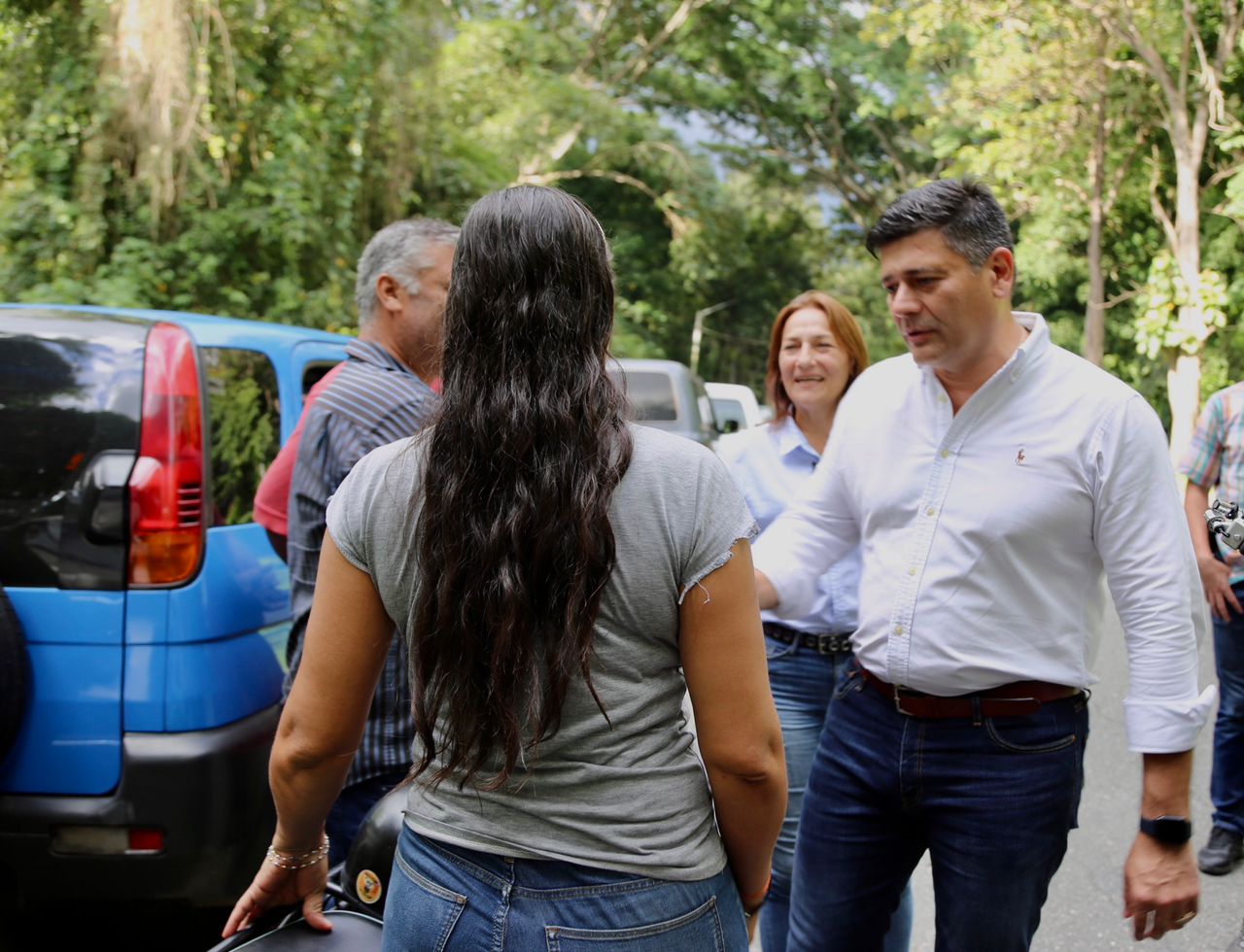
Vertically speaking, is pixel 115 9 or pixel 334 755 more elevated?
pixel 115 9

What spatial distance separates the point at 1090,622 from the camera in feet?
7.66

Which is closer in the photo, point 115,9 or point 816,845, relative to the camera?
point 816,845

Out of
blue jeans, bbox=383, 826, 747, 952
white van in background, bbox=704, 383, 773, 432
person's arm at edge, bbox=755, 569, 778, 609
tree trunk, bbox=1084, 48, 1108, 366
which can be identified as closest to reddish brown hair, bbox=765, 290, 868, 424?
person's arm at edge, bbox=755, 569, 778, 609

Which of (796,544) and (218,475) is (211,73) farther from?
(796,544)

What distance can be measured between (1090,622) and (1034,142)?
60.0 ft

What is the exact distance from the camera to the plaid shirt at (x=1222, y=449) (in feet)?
14.5

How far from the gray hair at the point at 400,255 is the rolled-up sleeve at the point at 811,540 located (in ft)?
Result: 3.44

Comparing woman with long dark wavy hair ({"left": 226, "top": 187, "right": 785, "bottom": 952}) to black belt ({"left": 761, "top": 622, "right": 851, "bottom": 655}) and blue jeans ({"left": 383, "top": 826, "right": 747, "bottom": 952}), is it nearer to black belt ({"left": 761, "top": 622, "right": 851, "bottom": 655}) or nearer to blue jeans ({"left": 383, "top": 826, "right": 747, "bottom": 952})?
blue jeans ({"left": 383, "top": 826, "right": 747, "bottom": 952})

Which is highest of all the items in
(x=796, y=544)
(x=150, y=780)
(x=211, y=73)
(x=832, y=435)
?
(x=211, y=73)

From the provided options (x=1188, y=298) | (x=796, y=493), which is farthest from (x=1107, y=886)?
(x=1188, y=298)

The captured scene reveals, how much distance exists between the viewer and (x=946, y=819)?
2.29m

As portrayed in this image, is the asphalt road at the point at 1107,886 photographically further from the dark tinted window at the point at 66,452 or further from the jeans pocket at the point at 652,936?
the dark tinted window at the point at 66,452

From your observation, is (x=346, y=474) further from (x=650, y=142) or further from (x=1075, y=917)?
(x=650, y=142)

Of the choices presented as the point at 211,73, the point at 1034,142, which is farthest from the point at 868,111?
the point at 211,73
